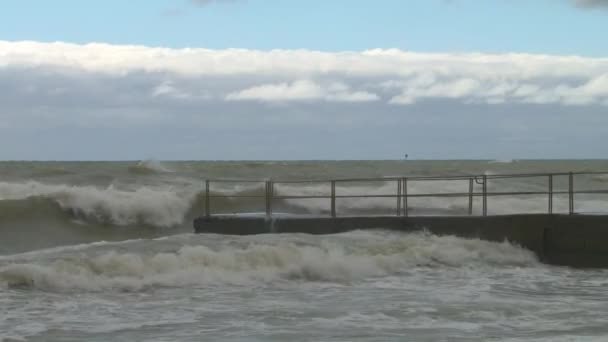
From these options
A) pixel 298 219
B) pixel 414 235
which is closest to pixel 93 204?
pixel 298 219

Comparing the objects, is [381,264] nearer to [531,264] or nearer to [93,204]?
[531,264]

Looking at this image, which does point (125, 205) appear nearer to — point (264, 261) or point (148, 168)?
point (264, 261)

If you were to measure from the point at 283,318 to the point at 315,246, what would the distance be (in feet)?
18.7

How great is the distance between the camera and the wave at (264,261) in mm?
12641

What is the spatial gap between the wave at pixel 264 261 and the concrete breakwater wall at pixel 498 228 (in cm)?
27

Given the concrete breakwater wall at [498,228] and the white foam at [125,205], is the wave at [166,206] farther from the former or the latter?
the concrete breakwater wall at [498,228]

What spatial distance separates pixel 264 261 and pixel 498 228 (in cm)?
486

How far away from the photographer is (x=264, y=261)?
14.8 meters

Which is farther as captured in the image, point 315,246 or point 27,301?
point 315,246

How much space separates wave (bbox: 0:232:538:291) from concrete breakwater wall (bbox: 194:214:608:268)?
0.27m

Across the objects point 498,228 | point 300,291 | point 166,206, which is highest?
point 498,228

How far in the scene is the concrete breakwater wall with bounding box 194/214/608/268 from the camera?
16000mm

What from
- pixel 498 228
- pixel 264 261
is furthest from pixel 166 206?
pixel 264 261

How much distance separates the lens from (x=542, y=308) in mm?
11117
